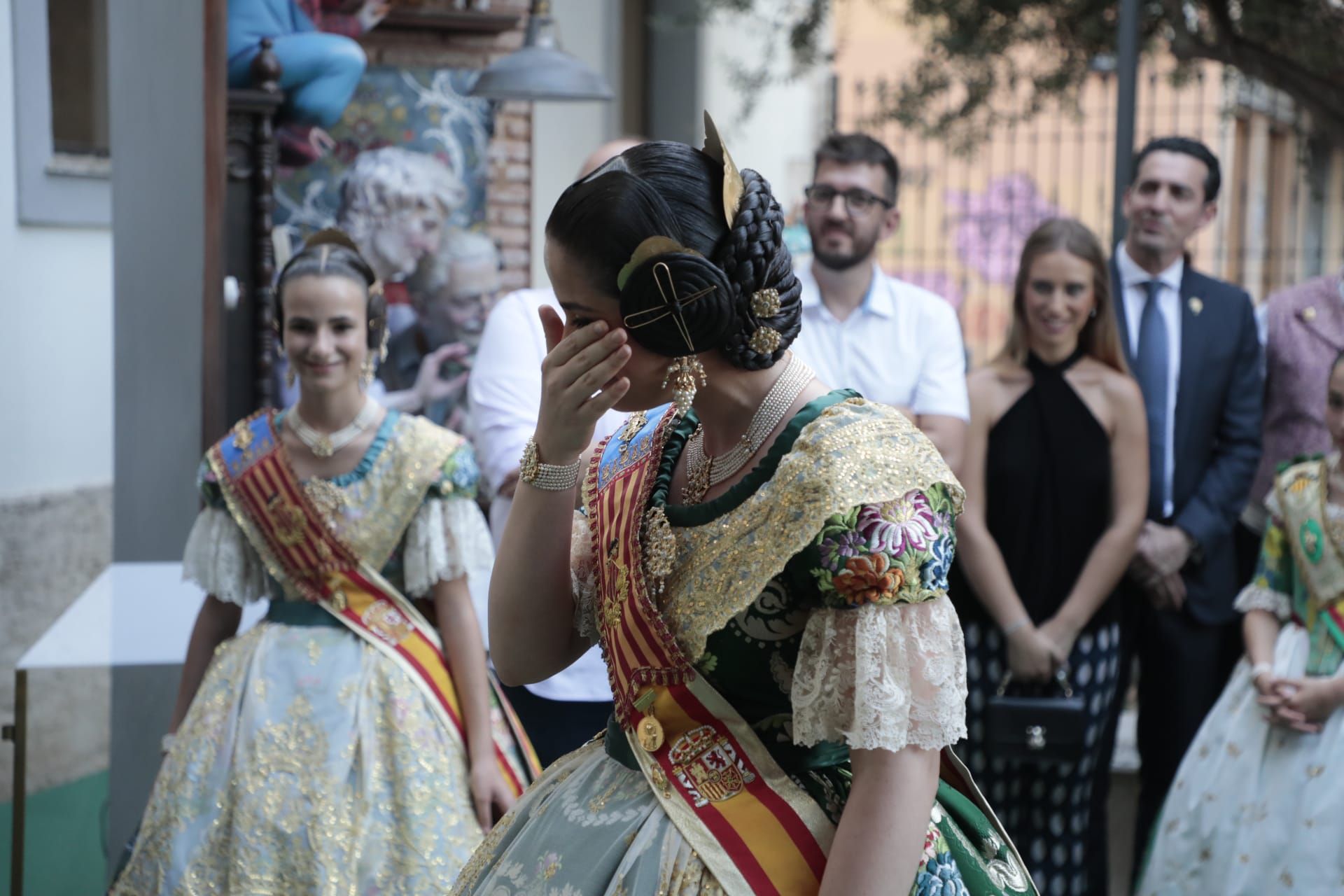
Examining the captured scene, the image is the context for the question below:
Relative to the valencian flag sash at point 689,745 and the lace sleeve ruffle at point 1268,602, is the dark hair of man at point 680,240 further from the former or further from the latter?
the lace sleeve ruffle at point 1268,602

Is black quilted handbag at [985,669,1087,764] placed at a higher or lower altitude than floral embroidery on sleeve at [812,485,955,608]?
lower

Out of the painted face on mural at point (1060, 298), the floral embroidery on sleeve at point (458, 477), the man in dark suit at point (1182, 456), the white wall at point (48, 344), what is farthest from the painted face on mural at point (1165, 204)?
the white wall at point (48, 344)

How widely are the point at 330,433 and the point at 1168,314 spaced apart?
96.1 inches

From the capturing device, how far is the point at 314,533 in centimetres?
310

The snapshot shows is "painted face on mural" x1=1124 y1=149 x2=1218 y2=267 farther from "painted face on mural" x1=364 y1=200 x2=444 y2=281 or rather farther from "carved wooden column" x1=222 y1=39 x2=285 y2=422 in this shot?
"painted face on mural" x1=364 y1=200 x2=444 y2=281

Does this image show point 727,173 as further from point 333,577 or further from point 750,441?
point 333,577

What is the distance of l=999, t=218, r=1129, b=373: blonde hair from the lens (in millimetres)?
4043

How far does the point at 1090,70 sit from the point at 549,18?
18.9ft

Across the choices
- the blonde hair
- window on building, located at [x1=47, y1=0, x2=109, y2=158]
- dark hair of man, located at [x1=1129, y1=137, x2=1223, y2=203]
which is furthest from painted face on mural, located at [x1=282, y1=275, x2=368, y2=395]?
dark hair of man, located at [x1=1129, y1=137, x2=1223, y2=203]

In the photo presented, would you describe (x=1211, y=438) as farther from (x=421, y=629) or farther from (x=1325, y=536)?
(x=421, y=629)

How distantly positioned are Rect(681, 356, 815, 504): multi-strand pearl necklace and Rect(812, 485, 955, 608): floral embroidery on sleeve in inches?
7.7

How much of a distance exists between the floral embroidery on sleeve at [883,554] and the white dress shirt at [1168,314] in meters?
2.77

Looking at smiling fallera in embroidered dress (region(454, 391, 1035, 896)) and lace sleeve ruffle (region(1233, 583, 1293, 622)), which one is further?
lace sleeve ruffle (region(1233, 583, 1293, 622))

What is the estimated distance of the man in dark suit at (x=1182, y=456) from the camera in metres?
4.18
